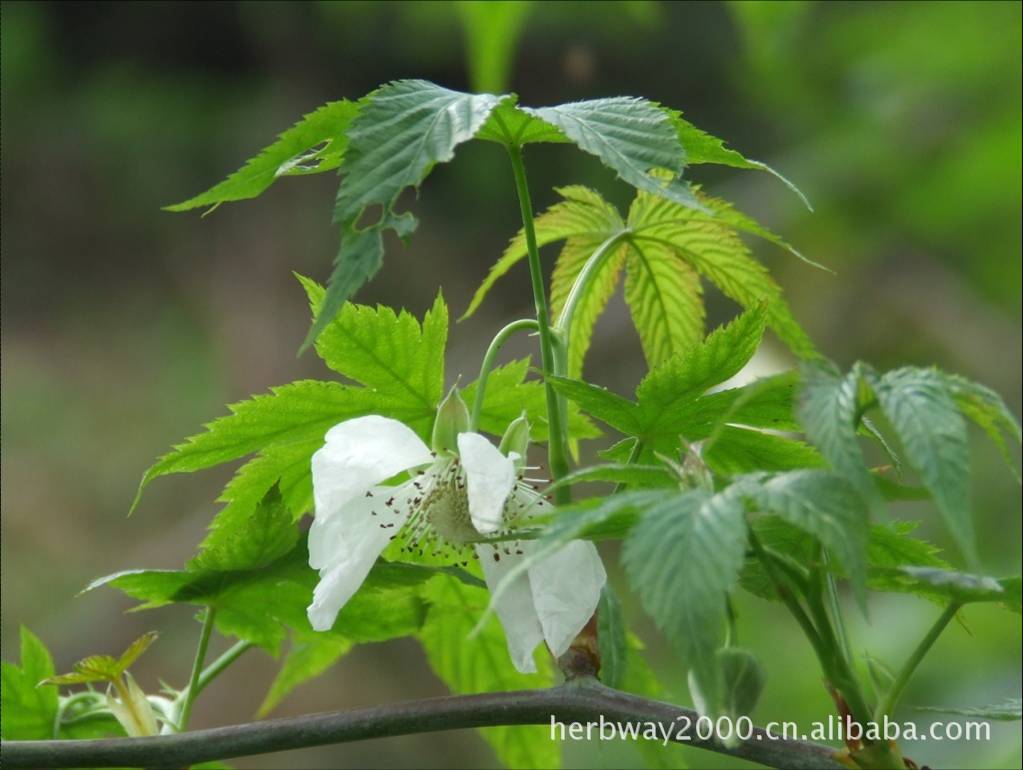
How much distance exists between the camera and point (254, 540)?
41cm

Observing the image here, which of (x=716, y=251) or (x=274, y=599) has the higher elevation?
(x=716, y=251)

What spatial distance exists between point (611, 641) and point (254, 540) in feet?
0.44

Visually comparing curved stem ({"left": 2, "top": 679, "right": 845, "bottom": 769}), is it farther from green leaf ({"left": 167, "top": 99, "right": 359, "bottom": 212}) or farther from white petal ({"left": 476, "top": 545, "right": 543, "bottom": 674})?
green leaf ({"left": 167, "top": 99, "right": 359, "bottom": 212})

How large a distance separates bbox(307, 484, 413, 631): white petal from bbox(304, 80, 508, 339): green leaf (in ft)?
0.23

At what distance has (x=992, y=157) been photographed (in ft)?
4.35

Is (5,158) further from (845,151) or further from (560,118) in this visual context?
(560,118)

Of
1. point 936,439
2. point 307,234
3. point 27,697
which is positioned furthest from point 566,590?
point 307,234

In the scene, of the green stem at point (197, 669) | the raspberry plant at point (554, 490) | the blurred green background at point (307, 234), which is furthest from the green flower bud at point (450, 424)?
the blurred green background at point (307, 234)

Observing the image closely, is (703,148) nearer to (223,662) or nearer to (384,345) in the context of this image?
(384,345)

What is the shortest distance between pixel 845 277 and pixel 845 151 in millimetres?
496

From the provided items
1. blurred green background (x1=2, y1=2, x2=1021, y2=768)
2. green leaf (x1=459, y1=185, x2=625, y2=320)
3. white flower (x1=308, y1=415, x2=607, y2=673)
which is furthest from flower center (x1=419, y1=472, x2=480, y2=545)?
blurred green background (x1=2, y1=2, x2=1021, y2=768)

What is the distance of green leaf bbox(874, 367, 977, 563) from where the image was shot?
0.27m

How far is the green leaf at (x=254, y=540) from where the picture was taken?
41 centimetres

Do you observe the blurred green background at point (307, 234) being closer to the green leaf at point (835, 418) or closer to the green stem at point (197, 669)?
the green stem at point (197, 669)
